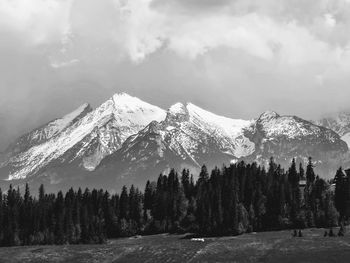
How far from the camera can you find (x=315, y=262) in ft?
655

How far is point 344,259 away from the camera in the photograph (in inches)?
7825

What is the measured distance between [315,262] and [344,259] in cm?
657
